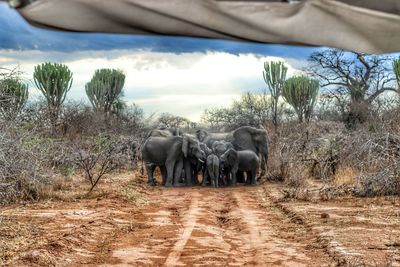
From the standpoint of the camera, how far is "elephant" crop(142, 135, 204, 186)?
20.8 metres

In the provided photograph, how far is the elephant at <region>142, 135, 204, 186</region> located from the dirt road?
6369 millimetres

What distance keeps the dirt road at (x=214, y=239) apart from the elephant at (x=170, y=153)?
637 centimetres

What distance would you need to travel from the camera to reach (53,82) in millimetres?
24484

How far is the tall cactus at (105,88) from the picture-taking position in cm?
3241

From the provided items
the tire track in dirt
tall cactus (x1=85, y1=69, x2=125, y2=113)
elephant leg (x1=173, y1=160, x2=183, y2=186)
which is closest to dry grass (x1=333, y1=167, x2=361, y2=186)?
the tire track in dirt

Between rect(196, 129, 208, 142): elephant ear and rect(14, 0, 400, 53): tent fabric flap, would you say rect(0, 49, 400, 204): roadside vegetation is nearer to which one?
rect(196, 129, 208, 142): elephant ear

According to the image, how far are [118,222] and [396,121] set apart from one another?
887cm

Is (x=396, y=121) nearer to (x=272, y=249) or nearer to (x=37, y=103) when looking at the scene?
(x=272, y=249)

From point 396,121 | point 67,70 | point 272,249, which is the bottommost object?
point 272,249

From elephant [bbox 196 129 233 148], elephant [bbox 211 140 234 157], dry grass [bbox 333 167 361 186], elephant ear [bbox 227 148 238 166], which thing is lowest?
dry grass [bbox 333 167 361 186]

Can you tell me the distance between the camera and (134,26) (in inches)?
138

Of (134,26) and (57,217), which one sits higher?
(134,26)

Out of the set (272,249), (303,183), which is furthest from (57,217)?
(303,183)

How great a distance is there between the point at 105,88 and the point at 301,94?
967 centimetres
